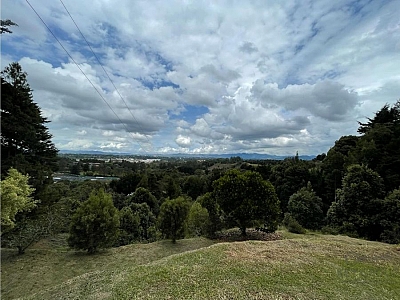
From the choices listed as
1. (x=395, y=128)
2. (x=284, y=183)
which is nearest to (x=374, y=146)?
(x=395, y=128)

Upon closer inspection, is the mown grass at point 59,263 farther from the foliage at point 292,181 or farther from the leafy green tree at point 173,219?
the foliage at point 292,181

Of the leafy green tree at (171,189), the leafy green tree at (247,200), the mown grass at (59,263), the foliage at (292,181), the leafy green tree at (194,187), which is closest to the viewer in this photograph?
the mown grass at (59,263)

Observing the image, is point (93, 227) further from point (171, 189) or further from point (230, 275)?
point (171, 189)

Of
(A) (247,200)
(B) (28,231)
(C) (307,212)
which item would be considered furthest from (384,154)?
(B) (28,231)

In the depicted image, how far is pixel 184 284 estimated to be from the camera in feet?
27.3

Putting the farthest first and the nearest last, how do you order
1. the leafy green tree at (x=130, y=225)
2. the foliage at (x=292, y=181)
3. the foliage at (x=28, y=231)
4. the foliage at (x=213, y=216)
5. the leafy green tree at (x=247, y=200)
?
the foliage at (x=292, y=181) → the leafy green tree at (x=130, y=225) → the foliage at (x=213, y=216) → the leafy green tree at (x=247, y=200) → the foliage at (x=28, y=231)

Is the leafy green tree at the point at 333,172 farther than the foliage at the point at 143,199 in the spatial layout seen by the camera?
No

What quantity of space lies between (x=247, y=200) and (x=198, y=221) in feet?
16.6

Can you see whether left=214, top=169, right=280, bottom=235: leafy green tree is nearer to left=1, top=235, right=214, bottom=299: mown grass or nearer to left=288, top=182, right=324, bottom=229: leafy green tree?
left=1, top=235, right=214, bottom=299: mown grass

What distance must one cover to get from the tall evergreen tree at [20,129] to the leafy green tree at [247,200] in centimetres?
1378

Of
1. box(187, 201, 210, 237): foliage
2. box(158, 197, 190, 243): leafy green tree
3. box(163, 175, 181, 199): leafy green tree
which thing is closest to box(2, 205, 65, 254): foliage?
box(158, 197, 190, 243): leafy green tree

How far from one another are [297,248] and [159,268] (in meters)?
7.53

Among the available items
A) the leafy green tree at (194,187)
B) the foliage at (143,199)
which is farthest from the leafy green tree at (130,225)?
the leafy green tree at (194,187)

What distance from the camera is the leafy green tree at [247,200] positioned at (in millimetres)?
18969
